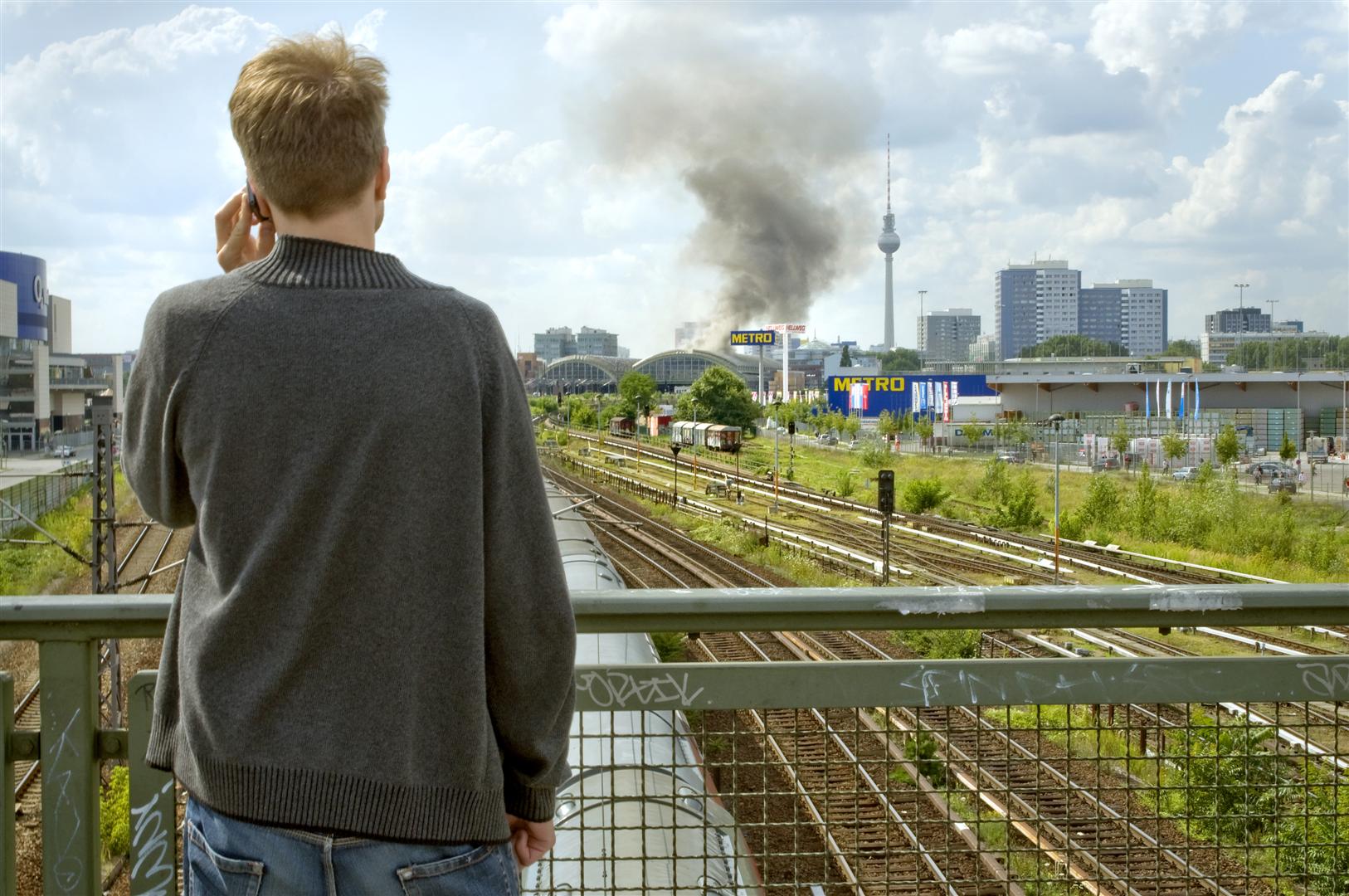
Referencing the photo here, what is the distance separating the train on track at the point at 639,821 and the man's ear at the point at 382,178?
2.29ft

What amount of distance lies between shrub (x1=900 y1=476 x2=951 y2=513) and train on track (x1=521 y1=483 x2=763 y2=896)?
81.8 feet

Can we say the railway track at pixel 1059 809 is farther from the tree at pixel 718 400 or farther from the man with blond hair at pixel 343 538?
the tree at pixel 718 400

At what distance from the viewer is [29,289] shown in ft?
163

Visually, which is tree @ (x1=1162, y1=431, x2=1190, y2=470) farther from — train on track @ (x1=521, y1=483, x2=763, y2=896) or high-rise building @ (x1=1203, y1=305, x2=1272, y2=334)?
high-rise building @ (x1=1203, y1=305, x2=1272, y2=334)

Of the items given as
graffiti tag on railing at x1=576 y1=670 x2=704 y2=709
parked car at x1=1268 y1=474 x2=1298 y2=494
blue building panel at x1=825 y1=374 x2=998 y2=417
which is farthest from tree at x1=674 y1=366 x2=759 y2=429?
graffiti tag on railing at x1=576 y1=670 x2=704 y2=709

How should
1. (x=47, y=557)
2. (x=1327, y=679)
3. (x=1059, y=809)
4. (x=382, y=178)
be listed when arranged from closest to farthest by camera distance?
(x=382, y=178) → (x=1327, y=679) → (x=1059, y=809) → (x=47, y=557)

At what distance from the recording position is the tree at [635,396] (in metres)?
66.8

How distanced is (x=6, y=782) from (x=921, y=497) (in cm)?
3108

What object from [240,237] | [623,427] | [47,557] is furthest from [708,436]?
[240,237]

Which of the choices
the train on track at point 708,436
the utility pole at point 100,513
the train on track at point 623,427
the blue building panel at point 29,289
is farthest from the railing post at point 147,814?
the train on track at point 623,427

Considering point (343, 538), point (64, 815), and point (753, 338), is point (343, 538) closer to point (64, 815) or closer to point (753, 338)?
point (64, 815)

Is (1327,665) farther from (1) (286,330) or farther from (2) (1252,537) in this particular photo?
(2) (1252,537)

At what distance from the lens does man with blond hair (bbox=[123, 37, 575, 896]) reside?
3.83ft

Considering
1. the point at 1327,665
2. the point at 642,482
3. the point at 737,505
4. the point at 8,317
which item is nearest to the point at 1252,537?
the point at 737,505
